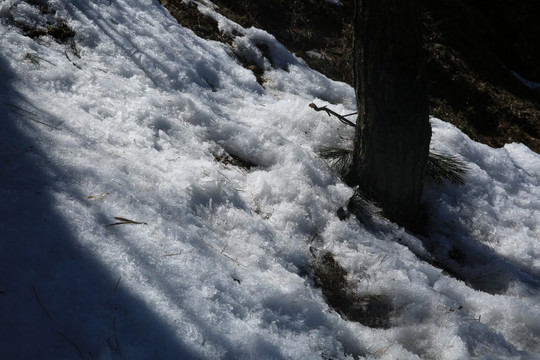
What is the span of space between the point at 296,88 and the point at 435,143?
159 cm

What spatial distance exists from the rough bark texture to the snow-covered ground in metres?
0.26

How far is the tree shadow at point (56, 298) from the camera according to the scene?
1.35 m

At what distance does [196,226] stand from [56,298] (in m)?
0.80

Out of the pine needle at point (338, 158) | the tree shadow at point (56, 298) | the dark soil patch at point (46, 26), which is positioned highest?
the dark soil patch at point (46, 26)

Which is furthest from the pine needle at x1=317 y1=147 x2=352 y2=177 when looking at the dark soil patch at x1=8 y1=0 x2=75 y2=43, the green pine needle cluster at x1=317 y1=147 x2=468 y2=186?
the dark soil patch at x1=8 y1=0 x2=75 y2=43

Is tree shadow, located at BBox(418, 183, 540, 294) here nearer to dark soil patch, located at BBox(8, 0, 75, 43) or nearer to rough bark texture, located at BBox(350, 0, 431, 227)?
rough bark texture, located at BBox(350, 0, 431, 227)

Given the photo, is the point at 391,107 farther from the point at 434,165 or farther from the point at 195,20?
the point at 195,20

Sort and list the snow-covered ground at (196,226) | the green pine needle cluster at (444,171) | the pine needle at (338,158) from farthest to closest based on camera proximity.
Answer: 1. the green pine needle cluster at (444,171)
2. the pine needle at (338,158)
3. the snow-covered ground at (196,226)

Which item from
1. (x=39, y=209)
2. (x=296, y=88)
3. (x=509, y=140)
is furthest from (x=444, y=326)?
(x=509, y=140)

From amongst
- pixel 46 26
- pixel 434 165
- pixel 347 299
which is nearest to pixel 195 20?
pixel 46 26

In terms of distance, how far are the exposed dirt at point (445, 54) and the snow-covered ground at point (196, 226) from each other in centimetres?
143

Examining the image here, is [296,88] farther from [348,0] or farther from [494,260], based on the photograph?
[348,0]

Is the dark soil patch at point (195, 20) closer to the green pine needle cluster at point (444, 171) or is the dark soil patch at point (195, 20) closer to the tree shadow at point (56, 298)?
the green pine needle cluster at point (444, 171)

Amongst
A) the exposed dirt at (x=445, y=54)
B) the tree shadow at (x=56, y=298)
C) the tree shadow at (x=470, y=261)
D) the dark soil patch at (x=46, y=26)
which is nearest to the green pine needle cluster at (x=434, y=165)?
the tree shadow at (x=470, y=261)
